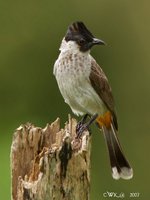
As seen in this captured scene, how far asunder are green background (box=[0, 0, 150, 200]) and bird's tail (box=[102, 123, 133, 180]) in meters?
2.53

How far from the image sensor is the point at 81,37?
865cm

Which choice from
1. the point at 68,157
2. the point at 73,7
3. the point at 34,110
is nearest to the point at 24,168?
the point at 68,157

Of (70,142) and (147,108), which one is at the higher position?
(147,108)

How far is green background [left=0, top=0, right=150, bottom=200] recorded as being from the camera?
12.2 meters

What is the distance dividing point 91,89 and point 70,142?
5.09 feet

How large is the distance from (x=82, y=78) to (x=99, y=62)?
368cm

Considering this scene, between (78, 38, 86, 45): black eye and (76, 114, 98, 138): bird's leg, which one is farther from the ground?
(78, 38, 86, 45): black eye

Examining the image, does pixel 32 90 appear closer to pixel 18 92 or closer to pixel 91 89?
pixel 18 92

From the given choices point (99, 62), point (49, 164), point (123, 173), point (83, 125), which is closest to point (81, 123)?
point (83, 125)

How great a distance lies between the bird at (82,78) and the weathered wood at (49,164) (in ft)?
3.20

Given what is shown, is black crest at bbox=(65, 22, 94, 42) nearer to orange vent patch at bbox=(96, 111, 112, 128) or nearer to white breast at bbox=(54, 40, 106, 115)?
white breast at bbox=(54, 40, 106, 115)

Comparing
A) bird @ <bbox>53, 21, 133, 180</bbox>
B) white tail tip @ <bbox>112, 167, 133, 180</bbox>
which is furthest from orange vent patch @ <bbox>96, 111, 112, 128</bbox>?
white tail tip @ <bbox>112, 167, 133, 180</bbox>

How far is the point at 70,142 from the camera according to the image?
722cm

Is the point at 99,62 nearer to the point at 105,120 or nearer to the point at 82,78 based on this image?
the point at 105,120
